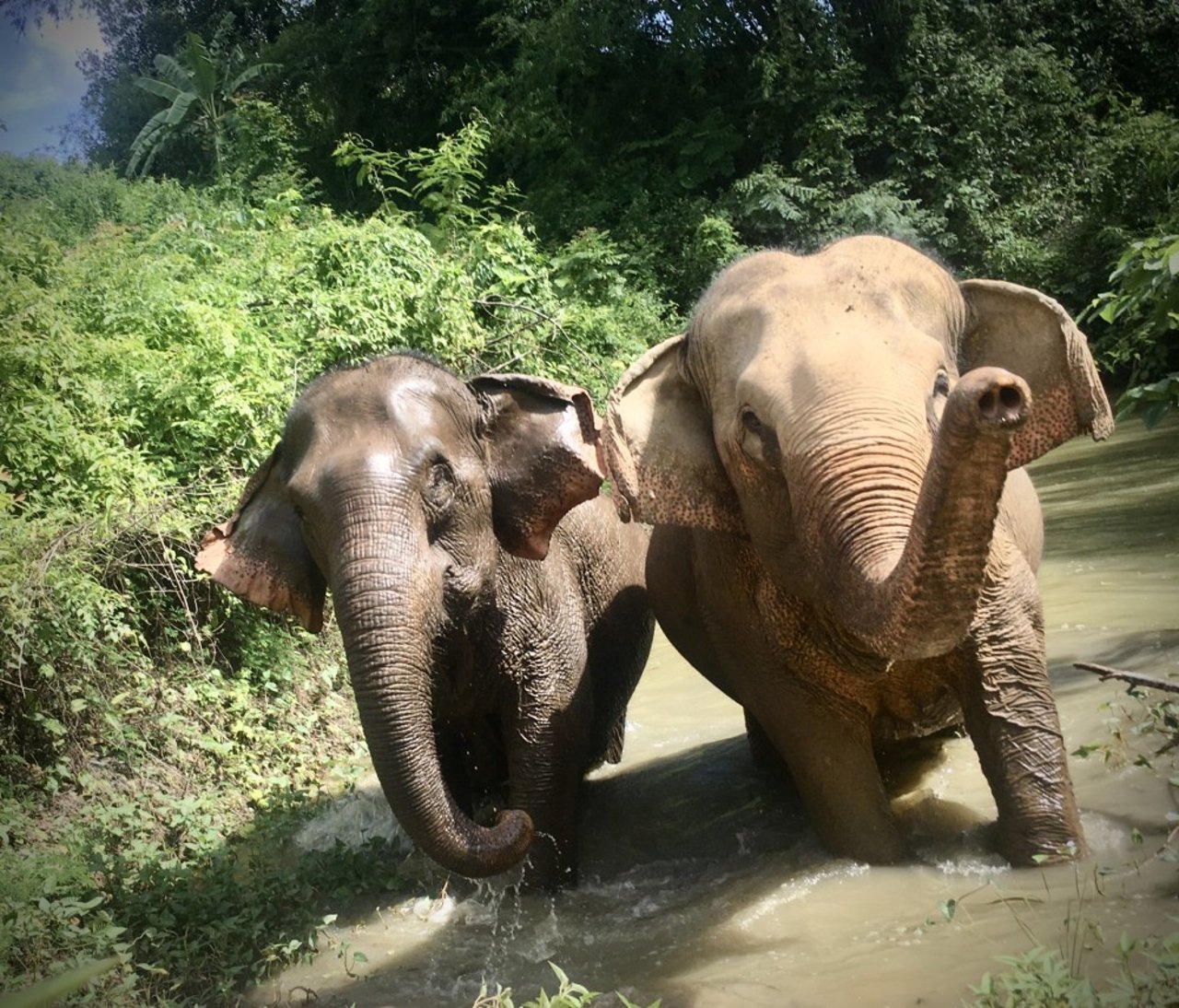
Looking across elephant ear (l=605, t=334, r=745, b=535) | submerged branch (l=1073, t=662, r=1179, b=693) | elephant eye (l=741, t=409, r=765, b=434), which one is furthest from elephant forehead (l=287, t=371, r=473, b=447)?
submerged branch (l=1073, t=662, r=1179, b=693)

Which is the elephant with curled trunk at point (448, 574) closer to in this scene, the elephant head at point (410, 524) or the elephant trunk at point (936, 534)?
the elephant head at point (410, 524)

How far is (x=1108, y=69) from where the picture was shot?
23.8m

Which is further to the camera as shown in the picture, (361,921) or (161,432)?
(161,432)

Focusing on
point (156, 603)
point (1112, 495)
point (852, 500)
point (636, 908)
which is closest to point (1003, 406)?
point (852, 500)

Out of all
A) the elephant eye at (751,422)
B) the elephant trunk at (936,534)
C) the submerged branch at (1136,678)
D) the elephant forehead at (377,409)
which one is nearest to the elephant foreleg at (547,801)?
the elephant forehead at (377,409)

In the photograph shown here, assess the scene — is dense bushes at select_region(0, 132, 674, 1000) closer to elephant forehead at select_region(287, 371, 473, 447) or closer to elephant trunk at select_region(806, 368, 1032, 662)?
elephant forehead at select_region(287, 371, 473, 447)

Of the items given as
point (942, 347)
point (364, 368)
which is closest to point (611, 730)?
point (364, 368)

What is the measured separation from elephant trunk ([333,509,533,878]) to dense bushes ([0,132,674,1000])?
30.4 inches

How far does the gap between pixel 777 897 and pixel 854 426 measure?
184 cm

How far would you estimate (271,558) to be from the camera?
5641 millimetres

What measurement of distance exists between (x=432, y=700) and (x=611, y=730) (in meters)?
1.75

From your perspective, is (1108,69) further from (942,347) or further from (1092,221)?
(942,347)

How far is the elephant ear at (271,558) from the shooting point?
562 centimetres

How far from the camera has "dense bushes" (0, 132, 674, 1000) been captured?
519 centimetres
